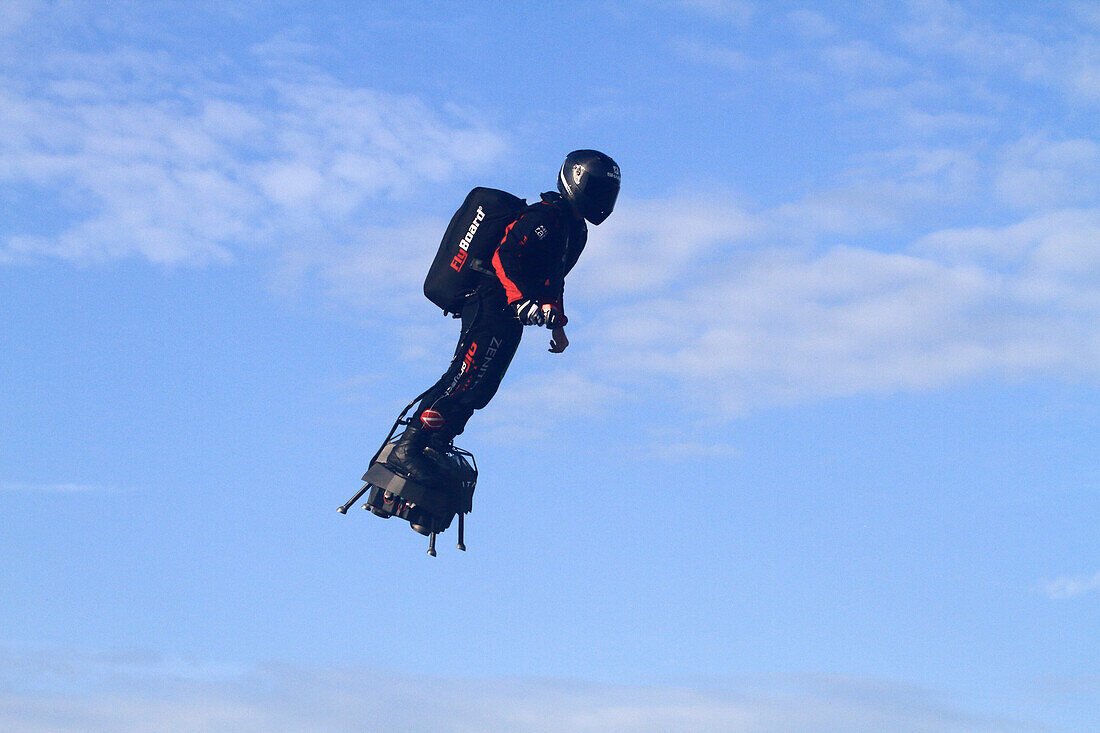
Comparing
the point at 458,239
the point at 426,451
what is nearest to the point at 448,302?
the point at 458,239

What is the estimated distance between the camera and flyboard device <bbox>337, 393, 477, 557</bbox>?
12758mm

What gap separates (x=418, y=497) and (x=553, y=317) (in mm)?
2320

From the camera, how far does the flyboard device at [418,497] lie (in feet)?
41.9

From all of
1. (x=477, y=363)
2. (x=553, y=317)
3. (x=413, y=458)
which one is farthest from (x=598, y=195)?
(x=413, y=458)

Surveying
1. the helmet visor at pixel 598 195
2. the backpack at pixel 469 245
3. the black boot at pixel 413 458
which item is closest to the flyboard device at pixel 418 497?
the black boot at pixel 413 458

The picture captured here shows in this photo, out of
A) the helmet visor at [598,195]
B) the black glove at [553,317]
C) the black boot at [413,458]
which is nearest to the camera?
the black glove at [553,317]

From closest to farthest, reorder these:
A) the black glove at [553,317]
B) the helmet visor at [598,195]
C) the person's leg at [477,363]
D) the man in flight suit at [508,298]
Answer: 1. the black glove at [553,317]
2. the man in flight suit at [508,298]
3. the person's leg at [477,363]
4. the helmet visor at [598,195]

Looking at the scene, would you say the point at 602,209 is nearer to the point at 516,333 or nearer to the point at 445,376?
the point at 516,333

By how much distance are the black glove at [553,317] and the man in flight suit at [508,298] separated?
0.05 ft

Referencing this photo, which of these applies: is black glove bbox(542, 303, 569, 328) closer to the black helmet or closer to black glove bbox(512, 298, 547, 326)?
Result: black glove bbox(512, 298, 547, 326)

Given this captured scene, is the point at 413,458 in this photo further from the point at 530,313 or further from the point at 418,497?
the point at 530,313

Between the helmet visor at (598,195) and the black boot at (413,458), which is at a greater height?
the helmet visor at (598,195)

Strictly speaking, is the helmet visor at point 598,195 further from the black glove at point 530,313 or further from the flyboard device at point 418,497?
the flyboard device at point 418,497

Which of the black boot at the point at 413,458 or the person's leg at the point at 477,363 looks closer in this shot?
the black boot at the point at 413,458
